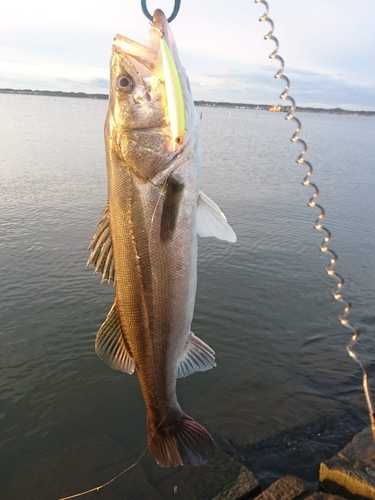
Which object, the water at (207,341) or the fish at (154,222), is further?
the water at (207,341)

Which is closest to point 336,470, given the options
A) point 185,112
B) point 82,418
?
point 82,418

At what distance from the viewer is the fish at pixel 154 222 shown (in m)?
2.56

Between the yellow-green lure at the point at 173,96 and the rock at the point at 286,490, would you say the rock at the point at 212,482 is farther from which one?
the yellow-green lure at the point at 173,96

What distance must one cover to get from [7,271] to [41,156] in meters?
18.0

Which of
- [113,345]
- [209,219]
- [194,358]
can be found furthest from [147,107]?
[194,358]

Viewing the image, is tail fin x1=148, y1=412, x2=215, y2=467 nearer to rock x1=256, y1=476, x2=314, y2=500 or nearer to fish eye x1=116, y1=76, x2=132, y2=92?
rock x1=256, y1=476, x2=314, y2=500

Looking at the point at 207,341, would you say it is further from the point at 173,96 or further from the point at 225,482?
the point at 173,96

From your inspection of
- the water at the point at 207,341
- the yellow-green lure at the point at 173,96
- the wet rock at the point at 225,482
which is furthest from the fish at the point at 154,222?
the water at the point at 207,341

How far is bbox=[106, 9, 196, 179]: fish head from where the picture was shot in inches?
98.7

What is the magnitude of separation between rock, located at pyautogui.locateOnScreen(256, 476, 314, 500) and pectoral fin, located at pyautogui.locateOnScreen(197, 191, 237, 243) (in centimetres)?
347

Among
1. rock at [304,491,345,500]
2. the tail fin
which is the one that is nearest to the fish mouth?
the tail fin

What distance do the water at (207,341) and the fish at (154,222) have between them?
326 cm

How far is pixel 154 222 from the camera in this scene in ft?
8.82

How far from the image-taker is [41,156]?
27031 mm
